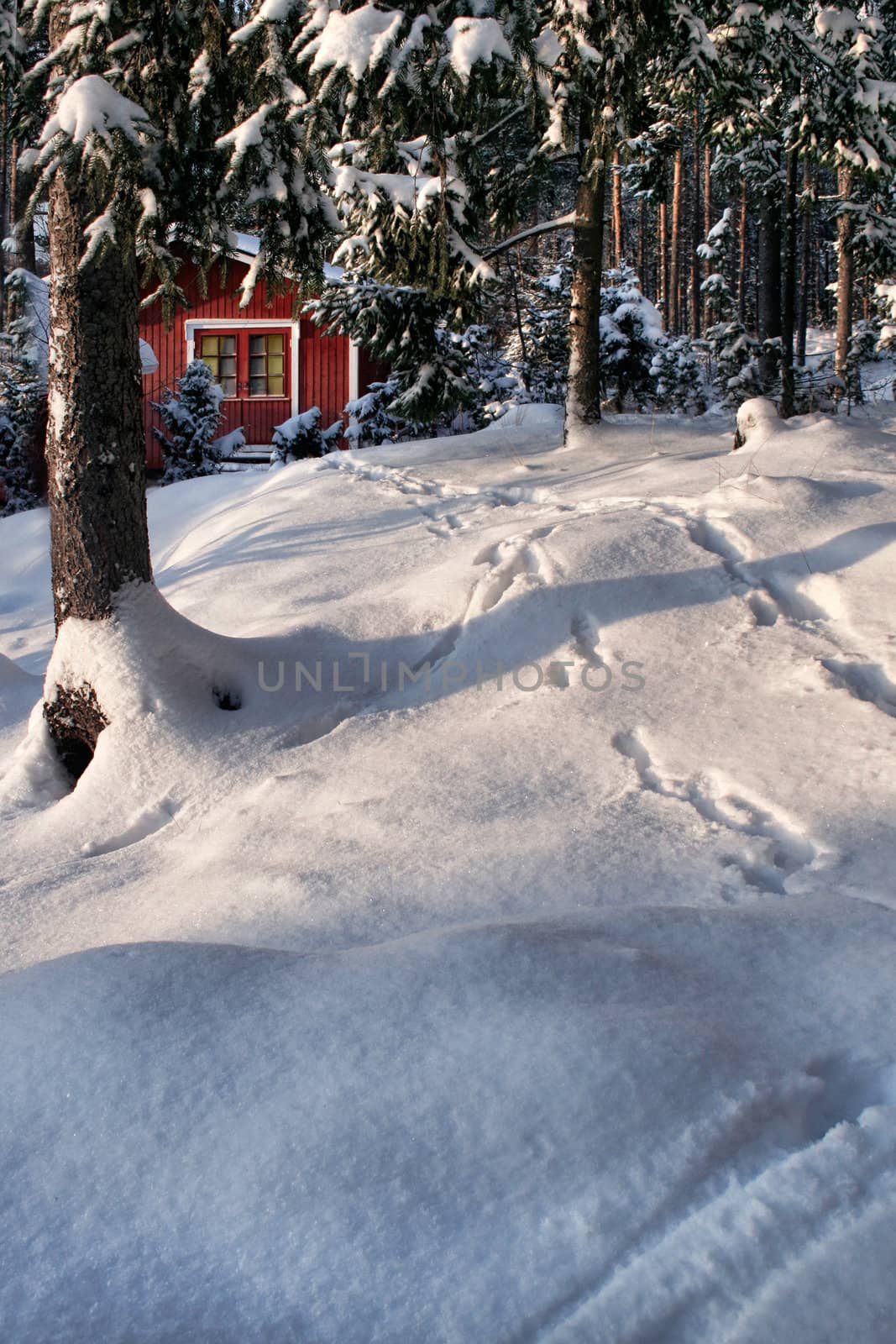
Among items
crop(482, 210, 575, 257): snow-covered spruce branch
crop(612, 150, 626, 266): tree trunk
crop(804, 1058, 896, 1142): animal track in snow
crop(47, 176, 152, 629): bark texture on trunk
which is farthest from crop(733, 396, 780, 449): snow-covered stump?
crop(612, 150, 626, 266): tree trunk

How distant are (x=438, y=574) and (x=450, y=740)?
2.09 m

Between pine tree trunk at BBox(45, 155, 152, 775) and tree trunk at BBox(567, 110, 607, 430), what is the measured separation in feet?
20.4

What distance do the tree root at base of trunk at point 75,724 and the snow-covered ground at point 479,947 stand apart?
0.40 feet

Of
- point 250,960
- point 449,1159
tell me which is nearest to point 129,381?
point 250,960

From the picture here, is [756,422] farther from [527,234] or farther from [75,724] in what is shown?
Result: [75,724]

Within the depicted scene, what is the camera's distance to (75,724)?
5453 mm

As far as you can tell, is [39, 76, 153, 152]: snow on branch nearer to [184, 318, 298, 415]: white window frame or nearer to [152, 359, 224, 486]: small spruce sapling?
[152, 359, 224, 486]: small spruce sapling

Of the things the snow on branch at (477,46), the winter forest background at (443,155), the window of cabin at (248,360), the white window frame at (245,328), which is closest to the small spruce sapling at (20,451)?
the winter forest background at (443,155)

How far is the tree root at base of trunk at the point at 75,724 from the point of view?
538 cm

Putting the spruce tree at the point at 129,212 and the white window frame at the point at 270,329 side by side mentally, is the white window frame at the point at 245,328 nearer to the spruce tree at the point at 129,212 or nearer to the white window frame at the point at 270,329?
the white window frame at the point at 270,329

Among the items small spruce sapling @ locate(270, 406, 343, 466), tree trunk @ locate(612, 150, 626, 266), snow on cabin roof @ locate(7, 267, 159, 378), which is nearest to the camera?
small spruce sapling @ locate(270, 406, 343, 466)

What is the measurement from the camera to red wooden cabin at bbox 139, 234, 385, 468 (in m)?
20.9

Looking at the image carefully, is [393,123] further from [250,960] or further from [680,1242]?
[680,1242]

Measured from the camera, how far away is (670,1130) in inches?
75.4
